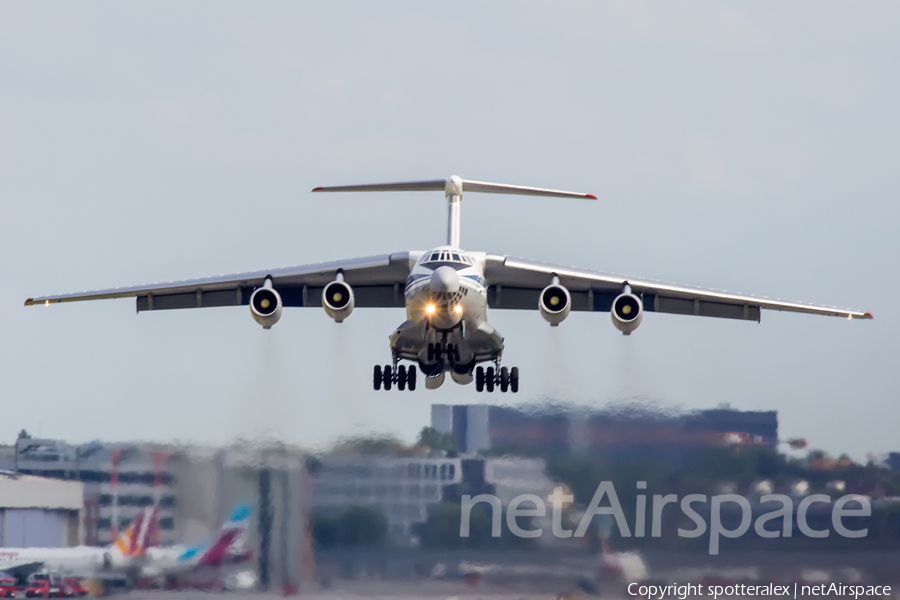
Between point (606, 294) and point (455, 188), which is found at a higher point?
point (455, 188)

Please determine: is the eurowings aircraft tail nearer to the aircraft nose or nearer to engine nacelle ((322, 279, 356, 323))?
engine nacelle ((322, 279, 356, 323))

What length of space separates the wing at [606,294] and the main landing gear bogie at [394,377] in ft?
5.34

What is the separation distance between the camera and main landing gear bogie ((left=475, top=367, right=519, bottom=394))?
2370 cm

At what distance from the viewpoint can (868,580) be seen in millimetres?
23031

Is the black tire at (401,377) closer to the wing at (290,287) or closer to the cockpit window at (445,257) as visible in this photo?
the wing at (290,287)

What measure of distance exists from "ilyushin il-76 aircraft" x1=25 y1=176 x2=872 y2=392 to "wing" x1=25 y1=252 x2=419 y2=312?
1 cm

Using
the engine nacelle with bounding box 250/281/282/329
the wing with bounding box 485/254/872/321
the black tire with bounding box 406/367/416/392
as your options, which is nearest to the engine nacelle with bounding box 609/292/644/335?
the wing with bounding box 485/254/872/321

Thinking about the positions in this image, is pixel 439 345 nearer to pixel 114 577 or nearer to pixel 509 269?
pixel 509 269

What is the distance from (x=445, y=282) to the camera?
21.0 m

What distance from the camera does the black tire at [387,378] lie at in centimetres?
2388

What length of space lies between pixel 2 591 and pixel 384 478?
16.8ft

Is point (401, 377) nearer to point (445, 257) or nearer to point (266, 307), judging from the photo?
point (266, 307)

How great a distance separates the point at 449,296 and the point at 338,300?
1884 mm

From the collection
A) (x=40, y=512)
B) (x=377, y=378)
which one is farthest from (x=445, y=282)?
(x=40, y=512)
